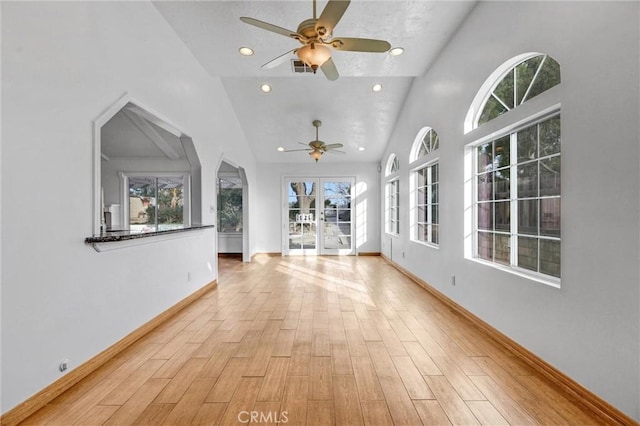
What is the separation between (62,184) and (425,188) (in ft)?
14.9

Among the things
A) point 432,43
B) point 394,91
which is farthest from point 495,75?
point 394,91

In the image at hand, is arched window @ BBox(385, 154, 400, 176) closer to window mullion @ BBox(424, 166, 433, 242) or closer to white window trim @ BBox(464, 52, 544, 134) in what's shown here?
window mullion @ BBox(424, 166, 433, 242)

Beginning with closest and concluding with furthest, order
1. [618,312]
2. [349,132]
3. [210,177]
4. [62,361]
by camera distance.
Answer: [618,312]
[62,361]
[210,177]
[349,132]

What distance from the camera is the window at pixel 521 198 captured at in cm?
220

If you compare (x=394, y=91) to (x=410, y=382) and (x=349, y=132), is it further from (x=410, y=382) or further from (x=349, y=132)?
(x=410, y=382)

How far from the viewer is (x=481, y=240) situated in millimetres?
3186

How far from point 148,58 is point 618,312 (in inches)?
165

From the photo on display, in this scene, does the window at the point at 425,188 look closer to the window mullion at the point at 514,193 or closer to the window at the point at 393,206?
the window at the point at 393,206

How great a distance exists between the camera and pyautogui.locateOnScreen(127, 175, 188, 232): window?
6434 millimetres

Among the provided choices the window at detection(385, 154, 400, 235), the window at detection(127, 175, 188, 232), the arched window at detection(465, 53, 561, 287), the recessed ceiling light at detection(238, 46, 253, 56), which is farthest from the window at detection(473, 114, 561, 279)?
the window at detection(127, 175, 188, 232)

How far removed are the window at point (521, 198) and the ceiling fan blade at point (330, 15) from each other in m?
1.74

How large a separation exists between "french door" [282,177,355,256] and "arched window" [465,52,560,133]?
4926 millimetres

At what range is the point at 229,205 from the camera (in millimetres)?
8273

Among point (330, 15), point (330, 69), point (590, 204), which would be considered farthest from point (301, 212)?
point (590, 204)
